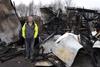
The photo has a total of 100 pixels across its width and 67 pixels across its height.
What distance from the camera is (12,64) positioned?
9969 millimetres

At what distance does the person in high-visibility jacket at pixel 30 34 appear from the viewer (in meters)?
10.3

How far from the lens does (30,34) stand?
10328 mm

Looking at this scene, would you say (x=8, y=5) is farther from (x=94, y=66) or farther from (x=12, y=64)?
(x=94, y=66)

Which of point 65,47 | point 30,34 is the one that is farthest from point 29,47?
point 65,47

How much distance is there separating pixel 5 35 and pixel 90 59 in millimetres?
3800

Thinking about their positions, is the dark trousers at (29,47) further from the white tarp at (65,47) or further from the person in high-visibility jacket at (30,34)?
the white tarp at (65,47)

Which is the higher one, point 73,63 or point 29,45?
point 29,45

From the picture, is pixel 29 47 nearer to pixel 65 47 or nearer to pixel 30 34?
pixel 30 34

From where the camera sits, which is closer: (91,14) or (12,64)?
(12,64)

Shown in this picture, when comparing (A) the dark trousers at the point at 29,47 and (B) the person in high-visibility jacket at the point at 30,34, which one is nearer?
(B) the person in high-visibility jacket at the point at 30,34

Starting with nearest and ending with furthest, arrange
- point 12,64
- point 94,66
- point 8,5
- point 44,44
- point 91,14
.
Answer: point 12,64 → point 94,66 → point 44,44 → point 8,5 → point 91,14

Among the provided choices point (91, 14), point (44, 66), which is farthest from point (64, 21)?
point (44, 66)

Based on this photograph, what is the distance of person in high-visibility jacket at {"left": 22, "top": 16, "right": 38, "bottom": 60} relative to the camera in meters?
10.3

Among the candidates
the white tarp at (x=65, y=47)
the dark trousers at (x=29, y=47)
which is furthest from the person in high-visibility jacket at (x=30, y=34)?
the white tarp at (x=65, y=47)
